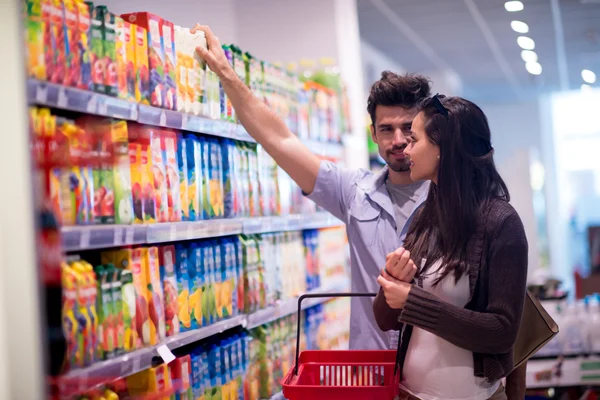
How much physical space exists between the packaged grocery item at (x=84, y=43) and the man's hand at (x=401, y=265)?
103 centimetres

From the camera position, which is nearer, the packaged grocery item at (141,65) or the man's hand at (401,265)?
the man's hand at (401,265)

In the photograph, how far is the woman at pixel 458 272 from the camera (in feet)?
7.27

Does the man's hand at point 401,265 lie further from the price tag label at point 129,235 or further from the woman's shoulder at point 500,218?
the price tag label at point 129,235

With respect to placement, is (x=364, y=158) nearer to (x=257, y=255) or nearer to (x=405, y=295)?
(x=257, y=255)

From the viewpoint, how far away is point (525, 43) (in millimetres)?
10047

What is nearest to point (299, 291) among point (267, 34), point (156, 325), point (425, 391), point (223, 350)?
point (223, 350)

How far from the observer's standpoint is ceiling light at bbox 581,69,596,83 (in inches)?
476

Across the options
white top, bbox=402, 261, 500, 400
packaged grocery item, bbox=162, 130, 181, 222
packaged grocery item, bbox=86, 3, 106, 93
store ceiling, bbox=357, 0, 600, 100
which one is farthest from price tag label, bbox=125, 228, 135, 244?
store ceiling, bbox=357, 0, 600, 100

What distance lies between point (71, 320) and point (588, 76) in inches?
462

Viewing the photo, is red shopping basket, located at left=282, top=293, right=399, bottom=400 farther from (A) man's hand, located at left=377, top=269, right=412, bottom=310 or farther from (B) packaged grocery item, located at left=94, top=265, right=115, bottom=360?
(B) packaged grocery item, located at left=94, top=265, right=115, bottom=360

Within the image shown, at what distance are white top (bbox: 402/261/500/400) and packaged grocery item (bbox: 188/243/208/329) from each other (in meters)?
0.92

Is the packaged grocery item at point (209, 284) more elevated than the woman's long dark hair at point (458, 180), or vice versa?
the woman's long dark hair at point (458, 180)

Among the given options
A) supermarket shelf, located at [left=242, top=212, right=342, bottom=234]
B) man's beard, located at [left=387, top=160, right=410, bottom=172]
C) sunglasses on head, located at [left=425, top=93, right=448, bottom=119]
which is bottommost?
supermarket shelf, located at [left=242, top=212, right=342, bottom=234]

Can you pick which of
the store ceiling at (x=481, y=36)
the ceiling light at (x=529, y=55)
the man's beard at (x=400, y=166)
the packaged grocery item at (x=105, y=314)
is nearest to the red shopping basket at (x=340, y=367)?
the packaged grocery item at (x=105, y=314)
